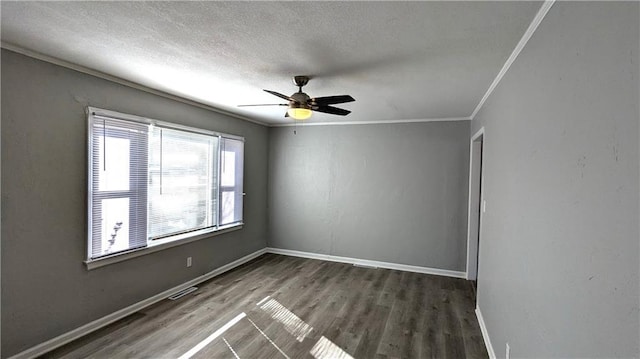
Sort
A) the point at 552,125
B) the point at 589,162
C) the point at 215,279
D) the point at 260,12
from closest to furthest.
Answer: the point at 589,162
the point at 552,125
the point at 260,12
the point at 215,279

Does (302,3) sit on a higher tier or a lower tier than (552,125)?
higher

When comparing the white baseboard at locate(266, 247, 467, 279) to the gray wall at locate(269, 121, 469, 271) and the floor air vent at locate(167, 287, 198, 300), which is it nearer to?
the gray wall at locate(269, 121, 469, 271)

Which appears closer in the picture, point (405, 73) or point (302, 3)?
point (302, 3)

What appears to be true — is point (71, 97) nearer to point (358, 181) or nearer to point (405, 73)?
point (405, 73)

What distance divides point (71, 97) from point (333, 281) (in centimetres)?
369

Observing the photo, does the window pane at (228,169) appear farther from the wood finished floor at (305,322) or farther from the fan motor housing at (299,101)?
the fan motor housing at (299,101)

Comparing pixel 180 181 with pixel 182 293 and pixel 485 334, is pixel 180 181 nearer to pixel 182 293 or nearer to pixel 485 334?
pixel 182 293

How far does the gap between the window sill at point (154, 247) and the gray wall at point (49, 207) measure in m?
0.08

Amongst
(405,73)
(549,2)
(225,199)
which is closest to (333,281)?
(225,199)

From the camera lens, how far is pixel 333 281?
4.18 meters

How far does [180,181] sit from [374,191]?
301 centimetres

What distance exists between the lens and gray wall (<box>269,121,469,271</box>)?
446 cm

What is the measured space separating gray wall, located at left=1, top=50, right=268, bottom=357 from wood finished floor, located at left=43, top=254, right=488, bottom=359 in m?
0.31

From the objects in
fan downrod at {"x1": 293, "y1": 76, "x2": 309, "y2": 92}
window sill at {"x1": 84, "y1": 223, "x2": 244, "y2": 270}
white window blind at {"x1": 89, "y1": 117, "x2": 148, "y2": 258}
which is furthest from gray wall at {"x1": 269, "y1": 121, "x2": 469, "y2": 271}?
white window blind at {"x1": 89, "y1": 117, "x2": 148, "y2": 258}
